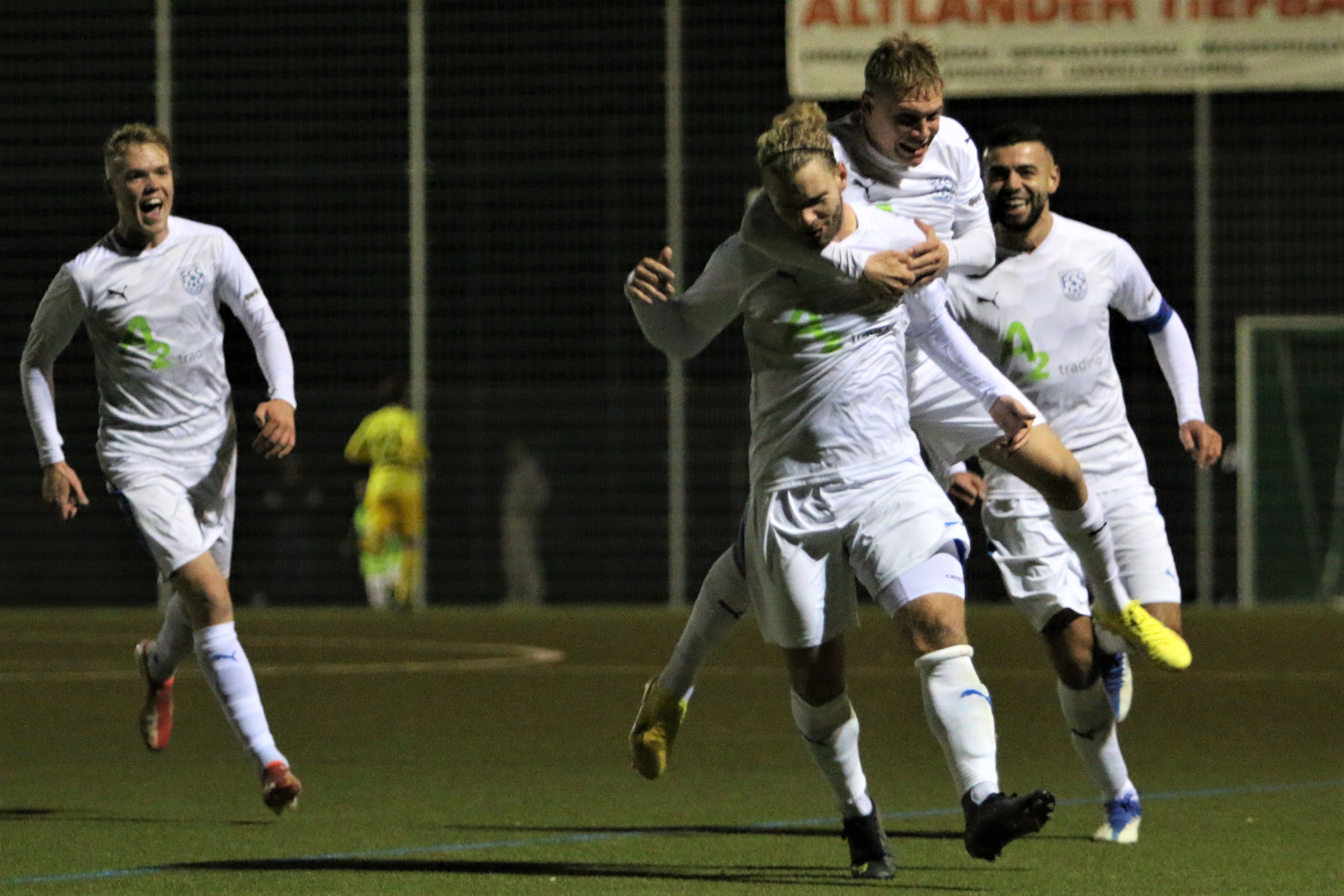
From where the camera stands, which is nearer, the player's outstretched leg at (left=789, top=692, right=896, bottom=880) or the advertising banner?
the player's outstretched leg at (left=789, top=692, right=896, bottom=880)

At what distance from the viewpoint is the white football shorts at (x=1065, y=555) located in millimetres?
7582

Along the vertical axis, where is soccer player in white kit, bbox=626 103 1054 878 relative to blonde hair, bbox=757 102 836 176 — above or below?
below

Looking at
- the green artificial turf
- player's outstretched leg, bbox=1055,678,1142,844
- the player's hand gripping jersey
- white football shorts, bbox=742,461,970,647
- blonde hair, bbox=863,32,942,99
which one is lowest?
the green artificial turf

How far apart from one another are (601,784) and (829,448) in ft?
9.95

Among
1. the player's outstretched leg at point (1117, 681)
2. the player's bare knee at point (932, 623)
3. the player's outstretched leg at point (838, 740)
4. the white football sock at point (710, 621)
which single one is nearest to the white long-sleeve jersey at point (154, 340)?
the white football sock at point (710, 621)

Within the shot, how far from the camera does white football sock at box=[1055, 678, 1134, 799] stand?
738 centimetres

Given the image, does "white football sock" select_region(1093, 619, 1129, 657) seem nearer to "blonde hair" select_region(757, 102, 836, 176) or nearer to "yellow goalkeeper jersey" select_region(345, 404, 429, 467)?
"blonde hair" select_region(757, 102, 836, 176)

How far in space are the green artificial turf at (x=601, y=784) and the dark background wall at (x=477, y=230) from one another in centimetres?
656

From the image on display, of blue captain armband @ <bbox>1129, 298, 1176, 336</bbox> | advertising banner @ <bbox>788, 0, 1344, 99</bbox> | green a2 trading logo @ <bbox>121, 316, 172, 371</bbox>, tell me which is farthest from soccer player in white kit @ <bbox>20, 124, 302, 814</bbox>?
advertising banner @ <bbox>788, 0, 1344, 99</bbox>

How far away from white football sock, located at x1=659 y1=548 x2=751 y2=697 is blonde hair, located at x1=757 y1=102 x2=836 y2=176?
1281mm

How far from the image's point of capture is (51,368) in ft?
26.4

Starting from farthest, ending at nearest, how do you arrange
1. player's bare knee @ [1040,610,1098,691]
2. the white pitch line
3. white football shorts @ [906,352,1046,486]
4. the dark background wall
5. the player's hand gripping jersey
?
1. the dark background wall
2. the white pitch line
3. player's bare knee @ [1040,610,1098,691]
4. white football shorts @ [906,352,1046,486]
5. the player's hand gripping jersey

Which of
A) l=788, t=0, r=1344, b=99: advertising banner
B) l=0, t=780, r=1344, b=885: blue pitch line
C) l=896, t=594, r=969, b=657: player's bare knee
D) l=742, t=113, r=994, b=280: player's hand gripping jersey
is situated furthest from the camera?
l=788, t=0, r=1344, b=99: advertising banner

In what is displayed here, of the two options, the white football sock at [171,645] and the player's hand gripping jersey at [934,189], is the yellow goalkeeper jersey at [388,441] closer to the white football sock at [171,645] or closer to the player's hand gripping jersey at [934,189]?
the white football sock at [171,645]
